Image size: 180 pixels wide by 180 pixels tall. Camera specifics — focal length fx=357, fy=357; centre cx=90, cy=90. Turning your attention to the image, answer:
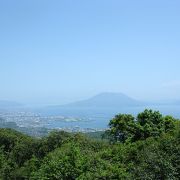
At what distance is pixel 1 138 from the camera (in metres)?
47.4

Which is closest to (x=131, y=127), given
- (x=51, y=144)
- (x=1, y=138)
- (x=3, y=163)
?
(x=51, y=144)

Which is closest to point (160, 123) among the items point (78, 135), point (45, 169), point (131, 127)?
point (131, 127)

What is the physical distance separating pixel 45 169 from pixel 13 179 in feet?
51.1

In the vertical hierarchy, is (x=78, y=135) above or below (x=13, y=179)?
above

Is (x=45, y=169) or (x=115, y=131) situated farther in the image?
(x=115, y=131)

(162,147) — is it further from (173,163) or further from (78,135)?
(78,135)

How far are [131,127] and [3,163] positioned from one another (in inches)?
579

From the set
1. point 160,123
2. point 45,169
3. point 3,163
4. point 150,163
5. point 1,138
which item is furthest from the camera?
point 1,138

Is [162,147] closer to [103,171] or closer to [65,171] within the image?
[103,171]

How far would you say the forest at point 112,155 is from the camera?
52.2ft

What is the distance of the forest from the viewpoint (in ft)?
52.2

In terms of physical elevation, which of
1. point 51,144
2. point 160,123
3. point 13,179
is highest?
point 160,123

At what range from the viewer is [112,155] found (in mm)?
22203

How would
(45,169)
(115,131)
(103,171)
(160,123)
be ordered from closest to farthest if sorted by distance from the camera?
(103,171), (45,169), (160,123), (115,131)
